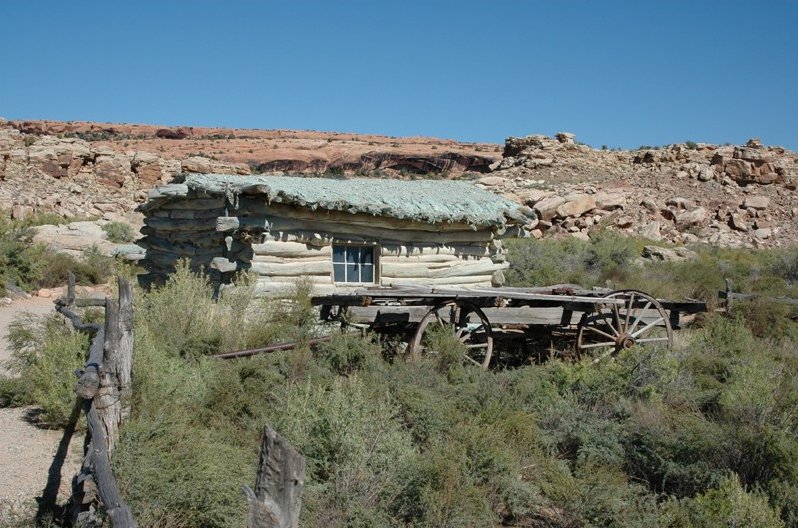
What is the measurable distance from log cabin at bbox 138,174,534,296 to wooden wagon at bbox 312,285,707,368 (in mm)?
1809

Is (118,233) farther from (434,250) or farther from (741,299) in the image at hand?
(741,299)

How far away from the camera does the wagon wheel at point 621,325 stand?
10.9 m

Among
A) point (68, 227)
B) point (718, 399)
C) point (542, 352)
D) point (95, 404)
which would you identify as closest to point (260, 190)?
point (542, 352)

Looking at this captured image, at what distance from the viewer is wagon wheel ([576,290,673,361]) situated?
35.8ft

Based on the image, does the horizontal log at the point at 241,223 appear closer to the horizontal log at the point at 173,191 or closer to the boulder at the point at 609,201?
the horizontal log at the point at 173,191

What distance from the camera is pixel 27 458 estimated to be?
7293 mm

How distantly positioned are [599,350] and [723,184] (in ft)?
88.2

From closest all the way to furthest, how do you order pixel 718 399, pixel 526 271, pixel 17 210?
pixel 718 399
pixel 526 271
pixel 17 210

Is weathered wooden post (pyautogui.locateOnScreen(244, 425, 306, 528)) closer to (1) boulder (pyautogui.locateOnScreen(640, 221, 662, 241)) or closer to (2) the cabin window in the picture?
(2) the cabin window

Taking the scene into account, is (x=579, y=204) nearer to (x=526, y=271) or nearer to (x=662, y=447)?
(x=526, y=271)

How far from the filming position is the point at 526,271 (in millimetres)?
19031

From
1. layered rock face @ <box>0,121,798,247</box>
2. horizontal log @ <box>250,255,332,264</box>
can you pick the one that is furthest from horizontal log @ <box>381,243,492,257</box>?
layered rock face @ <box>0,121,798,247</box>

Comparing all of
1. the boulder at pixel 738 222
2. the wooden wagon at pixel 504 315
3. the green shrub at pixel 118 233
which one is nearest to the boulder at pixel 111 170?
the green shrub at pixel 118 233

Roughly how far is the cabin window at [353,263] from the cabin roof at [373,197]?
0.86 m
